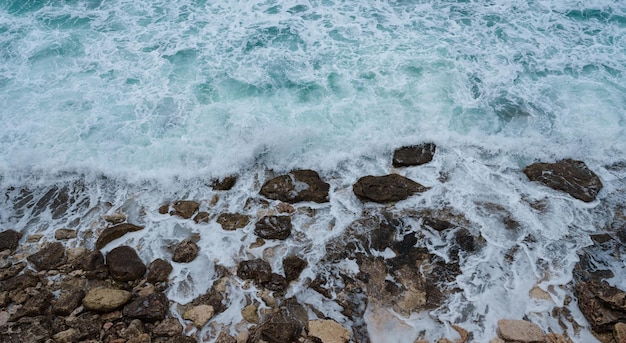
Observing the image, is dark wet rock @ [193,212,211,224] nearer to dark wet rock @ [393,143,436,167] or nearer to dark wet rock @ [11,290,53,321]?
dark wet rock @ [11,290,53,321]

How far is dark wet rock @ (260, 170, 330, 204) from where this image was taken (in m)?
8.88

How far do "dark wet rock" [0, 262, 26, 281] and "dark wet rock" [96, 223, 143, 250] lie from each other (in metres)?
1.30

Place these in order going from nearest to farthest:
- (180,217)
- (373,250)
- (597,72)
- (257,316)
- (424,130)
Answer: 1. (257,316)
2. (373,250)
3. (180,217)
4. (424,130)
5. (597,72)

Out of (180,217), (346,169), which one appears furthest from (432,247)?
(180,217)

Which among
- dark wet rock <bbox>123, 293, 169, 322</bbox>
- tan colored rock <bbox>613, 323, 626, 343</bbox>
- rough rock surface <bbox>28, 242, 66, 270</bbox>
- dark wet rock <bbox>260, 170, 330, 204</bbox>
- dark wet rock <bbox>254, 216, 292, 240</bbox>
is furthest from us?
dark wet rock <bbox>260, 170, 330, 204</bbox>

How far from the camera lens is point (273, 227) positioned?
27.1ft

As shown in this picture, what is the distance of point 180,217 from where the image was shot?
8680 mm

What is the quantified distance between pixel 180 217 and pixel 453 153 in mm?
6356

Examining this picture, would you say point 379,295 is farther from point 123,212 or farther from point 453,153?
point 123,212

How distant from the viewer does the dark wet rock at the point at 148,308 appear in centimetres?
677

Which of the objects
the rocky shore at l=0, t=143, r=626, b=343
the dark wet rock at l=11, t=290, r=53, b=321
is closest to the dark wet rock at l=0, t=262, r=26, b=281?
the rocky shore at l=0, t=143, r=626, b=343

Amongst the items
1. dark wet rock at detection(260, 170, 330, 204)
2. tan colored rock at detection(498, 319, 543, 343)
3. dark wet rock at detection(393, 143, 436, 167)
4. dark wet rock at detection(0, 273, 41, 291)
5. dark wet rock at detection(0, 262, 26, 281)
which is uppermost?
dark wet rock at detection(0, 273, 41, 291)

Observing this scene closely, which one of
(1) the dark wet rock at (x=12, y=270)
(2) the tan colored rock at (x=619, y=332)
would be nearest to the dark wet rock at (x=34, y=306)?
(1) the dark wet rock at (x=12, y=270)

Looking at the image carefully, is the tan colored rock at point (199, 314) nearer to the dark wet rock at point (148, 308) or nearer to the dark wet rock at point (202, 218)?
the dark wet rock at point (148, 308)
